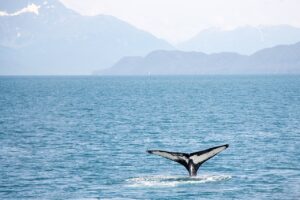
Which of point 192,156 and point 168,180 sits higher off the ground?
point 192,156

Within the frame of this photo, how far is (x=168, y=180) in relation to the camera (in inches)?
1315

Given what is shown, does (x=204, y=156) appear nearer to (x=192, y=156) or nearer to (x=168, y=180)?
(x=192, y=156)

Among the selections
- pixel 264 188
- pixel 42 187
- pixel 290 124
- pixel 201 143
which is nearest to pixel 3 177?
pixel 42 187

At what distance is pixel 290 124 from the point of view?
64750mm

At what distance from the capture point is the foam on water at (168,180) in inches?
1271

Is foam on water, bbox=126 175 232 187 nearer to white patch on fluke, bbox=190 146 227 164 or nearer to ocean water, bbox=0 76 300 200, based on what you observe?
ocean water, bbox=0 76 300 200

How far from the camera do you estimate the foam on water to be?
32281mm

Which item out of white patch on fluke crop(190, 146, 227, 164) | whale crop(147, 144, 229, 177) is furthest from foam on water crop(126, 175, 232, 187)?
white patch on fluke crop(190, 146, 227, 164)

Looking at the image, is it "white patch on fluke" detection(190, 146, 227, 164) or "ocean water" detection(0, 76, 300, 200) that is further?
"ocean water" detection(0, 76, 300, 200)

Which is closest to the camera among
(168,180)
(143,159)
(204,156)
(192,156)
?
(204,156)

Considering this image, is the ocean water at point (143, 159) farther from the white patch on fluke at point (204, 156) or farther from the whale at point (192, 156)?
the white patch on fluke at point (204, 156)

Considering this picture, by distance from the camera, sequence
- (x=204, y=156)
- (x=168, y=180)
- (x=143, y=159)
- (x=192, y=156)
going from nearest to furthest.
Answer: (x=204, y=156) → (x=192, y=156) → (x=168, y=180) → (x=143, y=159)

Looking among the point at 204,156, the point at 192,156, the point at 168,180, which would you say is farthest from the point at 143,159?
the point at 204,156

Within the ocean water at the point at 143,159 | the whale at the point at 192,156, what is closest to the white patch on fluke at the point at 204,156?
the whale at the point at 192,156
